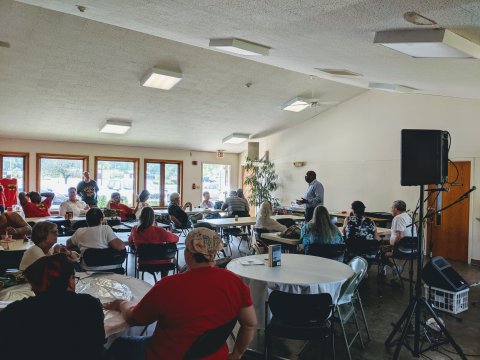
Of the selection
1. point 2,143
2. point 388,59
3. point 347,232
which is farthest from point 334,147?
point 2,143

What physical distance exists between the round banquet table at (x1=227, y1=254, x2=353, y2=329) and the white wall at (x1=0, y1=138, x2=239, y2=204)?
Answer: 24.7 ft

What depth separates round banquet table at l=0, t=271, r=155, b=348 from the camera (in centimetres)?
186

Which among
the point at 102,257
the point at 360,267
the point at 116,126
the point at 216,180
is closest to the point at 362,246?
the point at 360,267

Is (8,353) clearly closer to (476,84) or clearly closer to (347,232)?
(347,232)

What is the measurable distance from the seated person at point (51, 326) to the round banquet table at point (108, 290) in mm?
292

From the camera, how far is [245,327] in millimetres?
1829

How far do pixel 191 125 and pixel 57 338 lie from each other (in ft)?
25.7

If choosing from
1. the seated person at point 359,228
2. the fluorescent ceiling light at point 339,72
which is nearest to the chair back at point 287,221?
the seated person at point 359,228

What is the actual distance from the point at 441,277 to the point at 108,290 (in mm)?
3270

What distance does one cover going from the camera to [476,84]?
4.00 metres

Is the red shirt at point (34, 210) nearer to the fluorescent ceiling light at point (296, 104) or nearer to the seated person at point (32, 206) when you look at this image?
the seated person at point (32, 206)

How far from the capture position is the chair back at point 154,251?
161 inches

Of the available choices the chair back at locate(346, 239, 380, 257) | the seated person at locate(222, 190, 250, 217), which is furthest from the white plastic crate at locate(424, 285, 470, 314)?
the seated person at locate(222, 190, 250, 217)

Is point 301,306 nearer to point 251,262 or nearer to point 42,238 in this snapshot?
point 251,262
